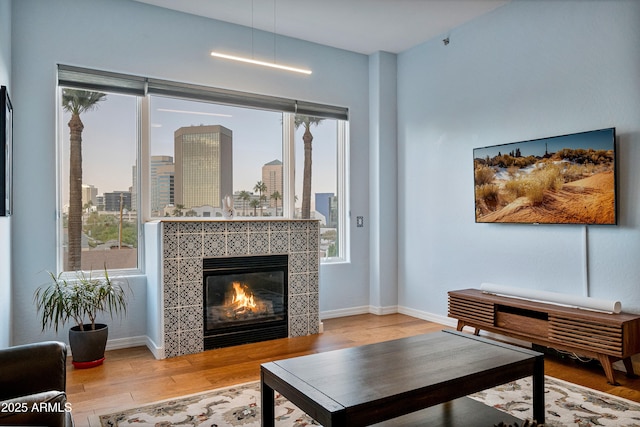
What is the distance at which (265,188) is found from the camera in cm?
504

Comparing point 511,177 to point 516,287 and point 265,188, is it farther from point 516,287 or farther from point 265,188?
point 265,188

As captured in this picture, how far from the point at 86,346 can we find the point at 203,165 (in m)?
2.01

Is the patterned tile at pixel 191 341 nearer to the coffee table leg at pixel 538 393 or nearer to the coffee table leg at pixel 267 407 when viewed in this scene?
the coffee table leg at pixel 267 407

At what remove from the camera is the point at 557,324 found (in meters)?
3.47

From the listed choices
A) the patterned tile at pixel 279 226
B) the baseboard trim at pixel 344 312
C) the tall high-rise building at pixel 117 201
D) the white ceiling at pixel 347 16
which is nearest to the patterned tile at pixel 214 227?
the patterned tile at pixel 279 226

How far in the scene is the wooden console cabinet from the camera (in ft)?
10.3

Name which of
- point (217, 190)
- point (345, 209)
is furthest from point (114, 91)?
point (345, 209)

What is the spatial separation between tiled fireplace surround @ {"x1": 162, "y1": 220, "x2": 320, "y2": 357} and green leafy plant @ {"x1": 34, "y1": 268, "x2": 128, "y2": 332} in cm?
50

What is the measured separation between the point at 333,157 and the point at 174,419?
360 cm

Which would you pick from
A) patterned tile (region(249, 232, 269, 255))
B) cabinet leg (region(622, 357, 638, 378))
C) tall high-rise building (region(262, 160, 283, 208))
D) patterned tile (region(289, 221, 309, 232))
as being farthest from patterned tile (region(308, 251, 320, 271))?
cabinet leg (region(622, 357, 638, 378))

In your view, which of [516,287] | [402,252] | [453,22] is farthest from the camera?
[402,252]

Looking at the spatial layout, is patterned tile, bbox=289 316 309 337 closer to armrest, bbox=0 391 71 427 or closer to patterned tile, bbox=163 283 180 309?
patterned tile, bbox=163 283 180 309

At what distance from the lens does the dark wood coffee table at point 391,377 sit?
72.4 inches

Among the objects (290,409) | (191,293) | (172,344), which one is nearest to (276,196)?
(191,293)
